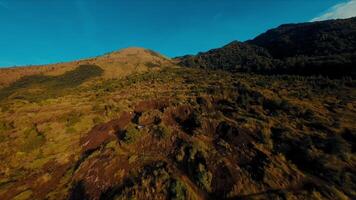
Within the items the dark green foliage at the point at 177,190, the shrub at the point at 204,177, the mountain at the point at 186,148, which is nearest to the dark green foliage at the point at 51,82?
the mountain at the point at 186,148

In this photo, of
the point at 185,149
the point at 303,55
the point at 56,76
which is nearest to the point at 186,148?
the point at 185,149

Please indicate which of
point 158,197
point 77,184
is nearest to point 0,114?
point 77,184

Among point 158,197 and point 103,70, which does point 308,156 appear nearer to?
point 158,197

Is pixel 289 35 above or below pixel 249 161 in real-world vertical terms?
above

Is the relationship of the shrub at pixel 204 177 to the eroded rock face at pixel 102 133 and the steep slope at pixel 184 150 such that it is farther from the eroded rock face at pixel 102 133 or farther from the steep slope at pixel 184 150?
the eroded rock face at pixel 102 133

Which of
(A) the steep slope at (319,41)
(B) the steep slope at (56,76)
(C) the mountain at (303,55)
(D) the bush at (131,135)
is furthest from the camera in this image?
(A) the steep slope at (319,41)

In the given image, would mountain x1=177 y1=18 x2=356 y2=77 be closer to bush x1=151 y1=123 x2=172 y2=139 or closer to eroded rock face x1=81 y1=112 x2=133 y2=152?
bush x1=151 y1=123 x2=172 y2=139

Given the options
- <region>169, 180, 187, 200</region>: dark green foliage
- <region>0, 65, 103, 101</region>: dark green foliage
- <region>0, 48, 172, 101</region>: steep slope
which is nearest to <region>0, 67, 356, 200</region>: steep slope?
<region>169, 180, 187, 200</region>: dark green foliage
